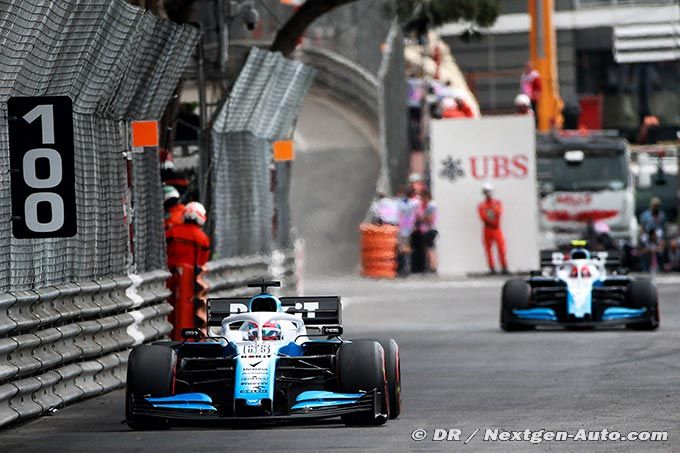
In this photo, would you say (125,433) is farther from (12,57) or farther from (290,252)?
(290,252)

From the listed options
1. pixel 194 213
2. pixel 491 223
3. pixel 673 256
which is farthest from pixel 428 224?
pixel 194 213

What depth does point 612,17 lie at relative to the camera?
192ft

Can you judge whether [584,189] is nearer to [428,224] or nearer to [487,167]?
[487,167]

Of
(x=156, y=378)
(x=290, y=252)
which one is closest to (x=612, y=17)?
(x=290, y=252)

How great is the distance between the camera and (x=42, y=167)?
12328 millimetres

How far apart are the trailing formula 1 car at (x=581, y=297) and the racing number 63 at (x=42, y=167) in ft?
34.8

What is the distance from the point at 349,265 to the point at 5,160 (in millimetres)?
27594

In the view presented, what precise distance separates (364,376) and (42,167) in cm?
232

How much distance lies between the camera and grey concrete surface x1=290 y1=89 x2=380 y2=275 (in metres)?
41.1

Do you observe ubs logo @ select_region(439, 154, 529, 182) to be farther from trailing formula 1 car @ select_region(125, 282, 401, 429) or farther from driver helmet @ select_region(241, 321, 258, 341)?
driver helmet @ select_region(241, 321, 258, 341)

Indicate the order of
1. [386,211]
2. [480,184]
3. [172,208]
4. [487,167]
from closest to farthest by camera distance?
[172,208] < [487,167] < [480,184] < [386,211]

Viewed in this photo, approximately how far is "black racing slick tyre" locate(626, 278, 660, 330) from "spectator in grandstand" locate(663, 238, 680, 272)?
1679 cm

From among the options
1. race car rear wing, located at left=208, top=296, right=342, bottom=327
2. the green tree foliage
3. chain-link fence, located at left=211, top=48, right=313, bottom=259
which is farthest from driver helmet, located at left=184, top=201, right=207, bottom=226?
the green tree foliage

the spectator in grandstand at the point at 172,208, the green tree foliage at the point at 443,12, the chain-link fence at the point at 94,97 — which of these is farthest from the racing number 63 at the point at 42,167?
the green tree foliage at the point at 443,12
